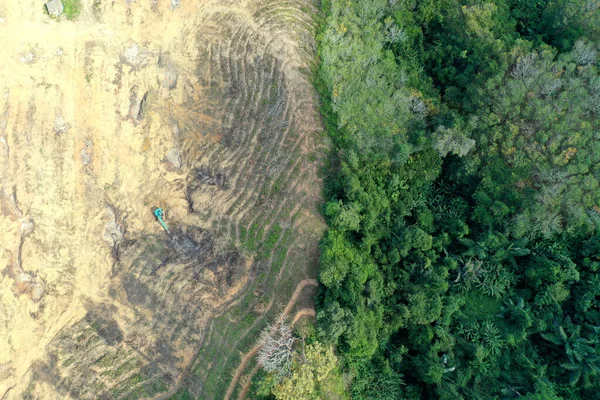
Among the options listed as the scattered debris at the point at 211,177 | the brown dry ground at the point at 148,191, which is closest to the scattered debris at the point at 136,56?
the brown dry ground at the point at 148,191

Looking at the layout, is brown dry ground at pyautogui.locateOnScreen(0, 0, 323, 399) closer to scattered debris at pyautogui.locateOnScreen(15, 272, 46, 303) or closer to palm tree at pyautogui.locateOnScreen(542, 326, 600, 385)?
scattered debris at pyautogui.locateOnScreen(15, 272, 46, 303)

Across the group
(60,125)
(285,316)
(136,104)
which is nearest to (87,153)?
(60,125)

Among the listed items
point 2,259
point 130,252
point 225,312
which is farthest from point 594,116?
point 2,259

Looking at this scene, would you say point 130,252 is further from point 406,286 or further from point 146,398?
point 406,286

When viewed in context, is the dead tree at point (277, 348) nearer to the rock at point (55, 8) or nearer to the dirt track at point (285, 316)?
the dirt track at point (285, 316)

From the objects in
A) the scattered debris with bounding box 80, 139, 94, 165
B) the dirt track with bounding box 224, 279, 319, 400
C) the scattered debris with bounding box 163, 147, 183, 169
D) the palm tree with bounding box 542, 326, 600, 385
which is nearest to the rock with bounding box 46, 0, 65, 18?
the scattered debris with bounding box 80, 139, 94, 165

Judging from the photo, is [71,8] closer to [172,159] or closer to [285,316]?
[172,159]
